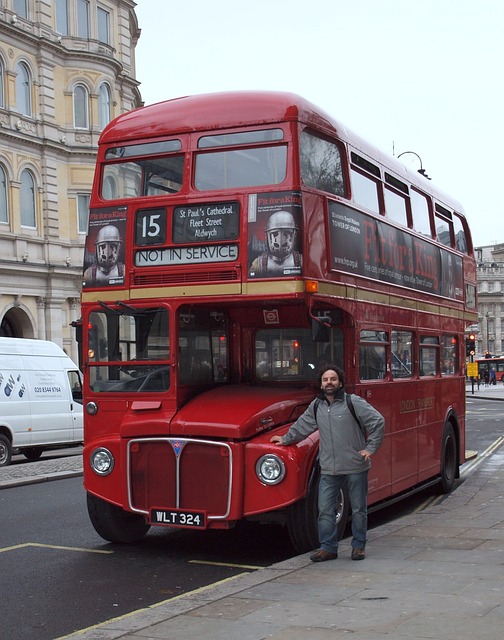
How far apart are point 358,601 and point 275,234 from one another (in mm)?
3714

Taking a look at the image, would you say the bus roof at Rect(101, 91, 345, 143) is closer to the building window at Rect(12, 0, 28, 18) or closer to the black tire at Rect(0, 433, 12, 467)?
the black tire at Rect(0, 433, 12, 467)

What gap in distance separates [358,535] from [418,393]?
4842 millimetres

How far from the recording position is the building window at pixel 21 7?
125 feet

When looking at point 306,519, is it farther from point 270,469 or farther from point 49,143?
point 49,143

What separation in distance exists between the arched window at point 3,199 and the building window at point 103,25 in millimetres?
8583

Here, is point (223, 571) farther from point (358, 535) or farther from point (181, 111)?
point (181, 111)

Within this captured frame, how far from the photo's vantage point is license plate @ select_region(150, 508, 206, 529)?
9.07 meters

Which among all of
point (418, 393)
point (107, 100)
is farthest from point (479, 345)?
point (418, 393)

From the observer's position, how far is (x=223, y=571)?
357 inches

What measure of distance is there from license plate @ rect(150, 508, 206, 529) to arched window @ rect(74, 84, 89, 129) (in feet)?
112

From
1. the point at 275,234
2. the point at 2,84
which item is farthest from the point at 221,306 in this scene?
the point at 2,84

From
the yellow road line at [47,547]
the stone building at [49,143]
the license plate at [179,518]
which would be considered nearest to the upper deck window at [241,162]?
the license plate at [179,518]

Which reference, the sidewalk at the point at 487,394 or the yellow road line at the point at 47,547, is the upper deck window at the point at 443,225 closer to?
the yellow road line at the point at 47,547

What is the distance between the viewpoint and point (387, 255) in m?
11.8
